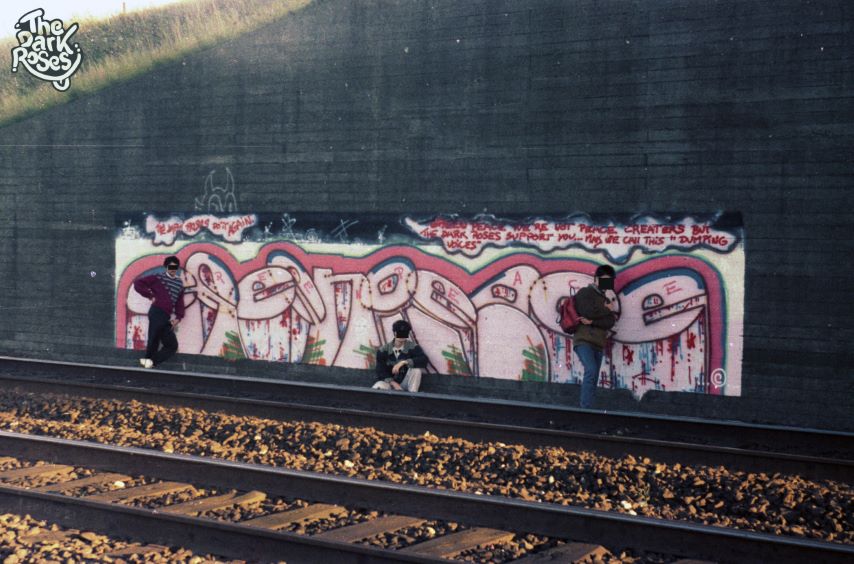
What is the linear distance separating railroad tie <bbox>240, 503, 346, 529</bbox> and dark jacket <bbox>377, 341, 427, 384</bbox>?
17.4 ft

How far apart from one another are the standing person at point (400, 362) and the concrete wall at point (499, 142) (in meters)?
1.69

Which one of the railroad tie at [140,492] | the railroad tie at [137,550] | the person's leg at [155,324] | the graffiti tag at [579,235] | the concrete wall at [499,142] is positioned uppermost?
the concrete wall at [499,142]

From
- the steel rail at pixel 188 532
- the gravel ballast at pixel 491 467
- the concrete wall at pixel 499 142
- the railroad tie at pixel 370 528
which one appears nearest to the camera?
the steel rail at pixel 188 532

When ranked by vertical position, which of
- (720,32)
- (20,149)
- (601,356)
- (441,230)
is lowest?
(601,356)

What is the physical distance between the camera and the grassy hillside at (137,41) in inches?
573

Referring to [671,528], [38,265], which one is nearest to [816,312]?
[671,528]

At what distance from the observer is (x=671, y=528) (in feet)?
19.2

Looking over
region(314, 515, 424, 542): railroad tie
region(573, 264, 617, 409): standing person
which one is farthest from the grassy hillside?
region(314, 515, 424, 542): railroad tie

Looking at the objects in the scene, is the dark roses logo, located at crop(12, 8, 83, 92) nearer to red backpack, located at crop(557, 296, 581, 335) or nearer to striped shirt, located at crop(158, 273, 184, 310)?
striped shirt, located at crop(158, 273, 184, 310)

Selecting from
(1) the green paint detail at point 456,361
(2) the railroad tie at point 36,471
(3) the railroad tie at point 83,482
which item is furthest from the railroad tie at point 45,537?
(1) the green paint detail at point 456,361

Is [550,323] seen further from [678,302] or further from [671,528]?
[671,528]

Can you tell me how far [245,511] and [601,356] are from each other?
17.5 feet

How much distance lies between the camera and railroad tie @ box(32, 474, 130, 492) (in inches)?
288

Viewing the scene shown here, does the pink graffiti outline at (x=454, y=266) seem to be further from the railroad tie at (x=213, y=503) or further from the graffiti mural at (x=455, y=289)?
the railroad tie at (x=213, y=503)
